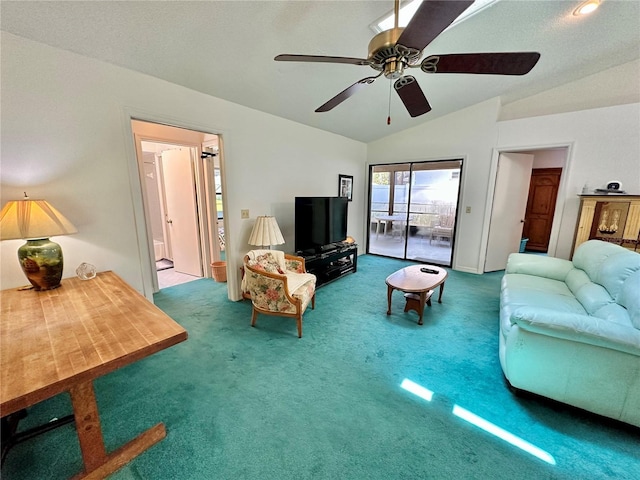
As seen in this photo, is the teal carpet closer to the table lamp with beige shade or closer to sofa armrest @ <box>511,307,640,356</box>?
sofa armrest @ <box>511,307,640,356</box>

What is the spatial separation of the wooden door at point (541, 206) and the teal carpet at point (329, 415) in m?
4.77

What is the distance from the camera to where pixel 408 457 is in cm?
140

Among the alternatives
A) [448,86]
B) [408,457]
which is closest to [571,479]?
[408,457]

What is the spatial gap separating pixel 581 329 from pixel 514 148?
3.49 meters

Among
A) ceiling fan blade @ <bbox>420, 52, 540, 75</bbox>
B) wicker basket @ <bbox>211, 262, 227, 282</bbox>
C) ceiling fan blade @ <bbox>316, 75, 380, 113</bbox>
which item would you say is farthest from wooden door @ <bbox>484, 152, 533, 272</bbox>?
wicker basket @ <bbox>211, 262, 227, 282</bbox>

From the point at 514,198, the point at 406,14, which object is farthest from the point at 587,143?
the point at 406,14

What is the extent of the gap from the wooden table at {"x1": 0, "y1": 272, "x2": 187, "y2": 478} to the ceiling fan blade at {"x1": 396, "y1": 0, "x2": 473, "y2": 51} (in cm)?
184

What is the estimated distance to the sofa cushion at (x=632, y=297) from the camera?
1.51m

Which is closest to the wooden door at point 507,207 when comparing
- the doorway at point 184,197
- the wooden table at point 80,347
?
the doorway at point 184,197

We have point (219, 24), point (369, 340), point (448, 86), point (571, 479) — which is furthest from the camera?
point (448, 86)

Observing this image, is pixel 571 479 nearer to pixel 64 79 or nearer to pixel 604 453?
pixel 604 453

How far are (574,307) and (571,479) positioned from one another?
1446 mm

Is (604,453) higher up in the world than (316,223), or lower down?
lower down

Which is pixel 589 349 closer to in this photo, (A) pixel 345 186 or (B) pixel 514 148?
(B) pixel 514 148
